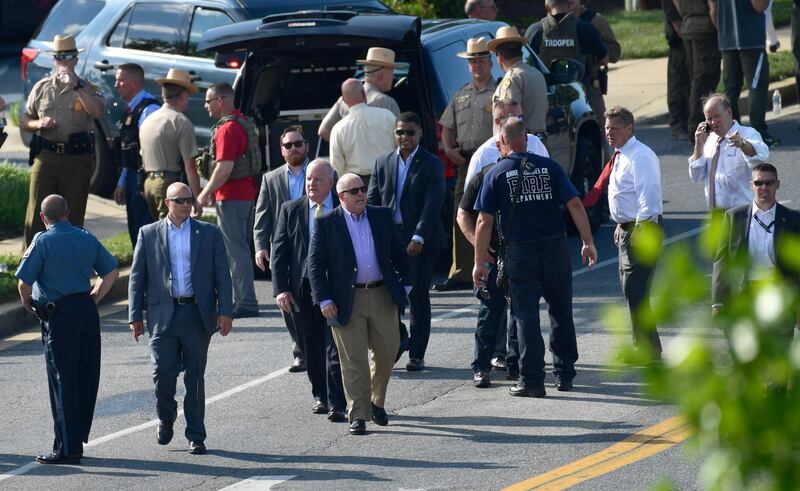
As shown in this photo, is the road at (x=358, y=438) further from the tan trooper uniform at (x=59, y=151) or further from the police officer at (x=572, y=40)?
the police officer at (x=572, y=40)

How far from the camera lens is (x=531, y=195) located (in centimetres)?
907

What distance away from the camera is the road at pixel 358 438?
25.0ft

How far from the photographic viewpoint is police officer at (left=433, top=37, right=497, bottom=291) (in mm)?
11469

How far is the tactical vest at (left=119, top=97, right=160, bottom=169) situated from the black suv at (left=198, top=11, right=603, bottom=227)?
755mm

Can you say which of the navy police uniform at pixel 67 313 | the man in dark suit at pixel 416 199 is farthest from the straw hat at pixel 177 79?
the navy police uniform at pixel 67 313

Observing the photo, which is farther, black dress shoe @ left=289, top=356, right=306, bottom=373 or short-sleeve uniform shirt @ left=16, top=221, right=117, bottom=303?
black dress shoe @ left=289, top=356, right=306, bottom=373

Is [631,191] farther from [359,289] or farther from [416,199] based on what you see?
[359,289]

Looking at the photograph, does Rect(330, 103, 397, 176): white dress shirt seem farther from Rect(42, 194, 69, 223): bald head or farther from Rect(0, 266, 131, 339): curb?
Rect(42, 194, 69, 223): bald head

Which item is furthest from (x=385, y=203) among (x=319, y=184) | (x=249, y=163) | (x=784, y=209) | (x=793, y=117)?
(x=793, y=117)

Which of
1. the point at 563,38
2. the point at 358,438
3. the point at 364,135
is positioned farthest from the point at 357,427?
the point at 563,38

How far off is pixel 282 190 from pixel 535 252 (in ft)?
6.58

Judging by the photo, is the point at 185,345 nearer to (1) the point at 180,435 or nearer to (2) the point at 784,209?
(1) the point at 180,435

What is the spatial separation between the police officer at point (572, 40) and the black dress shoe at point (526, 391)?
21.2 feet

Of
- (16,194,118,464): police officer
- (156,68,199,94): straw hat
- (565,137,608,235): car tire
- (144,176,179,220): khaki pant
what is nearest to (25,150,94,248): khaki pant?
(144,176,179,220): khaki pant
